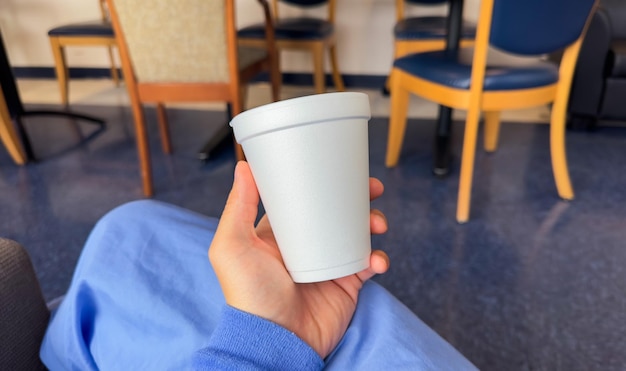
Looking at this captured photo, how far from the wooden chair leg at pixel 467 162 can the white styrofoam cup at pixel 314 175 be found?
42.8 inches

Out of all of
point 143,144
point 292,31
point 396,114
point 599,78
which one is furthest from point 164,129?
point 599,78

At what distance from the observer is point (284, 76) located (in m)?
3.42

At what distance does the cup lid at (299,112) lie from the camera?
41 centimetres

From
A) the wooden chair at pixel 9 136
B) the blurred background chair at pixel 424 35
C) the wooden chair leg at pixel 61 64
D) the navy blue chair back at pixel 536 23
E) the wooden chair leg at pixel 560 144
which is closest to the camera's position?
the navy blue chair back at pixel 536 23

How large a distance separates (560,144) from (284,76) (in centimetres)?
218

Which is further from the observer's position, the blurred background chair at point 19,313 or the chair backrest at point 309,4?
the chair backrest at point 309,4

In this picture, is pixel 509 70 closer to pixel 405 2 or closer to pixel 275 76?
pixel 275 76

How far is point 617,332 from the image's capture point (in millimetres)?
1109

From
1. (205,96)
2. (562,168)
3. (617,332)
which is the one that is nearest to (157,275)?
(617,332)

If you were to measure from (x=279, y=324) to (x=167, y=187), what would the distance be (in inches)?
59.6

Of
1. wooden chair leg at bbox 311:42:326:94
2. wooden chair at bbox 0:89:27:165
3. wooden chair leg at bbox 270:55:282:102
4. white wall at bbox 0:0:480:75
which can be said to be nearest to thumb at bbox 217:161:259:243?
wooden chair leg at bbox 270:55:282:102

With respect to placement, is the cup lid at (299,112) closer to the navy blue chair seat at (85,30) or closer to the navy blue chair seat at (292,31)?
the navy blue chair seat at (292,31)

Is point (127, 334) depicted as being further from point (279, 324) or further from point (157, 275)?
point (279, 324)

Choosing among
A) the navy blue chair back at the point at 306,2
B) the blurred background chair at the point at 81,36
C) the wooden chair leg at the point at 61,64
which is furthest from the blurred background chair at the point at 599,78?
the wooden chair leg at the point at 61,64
